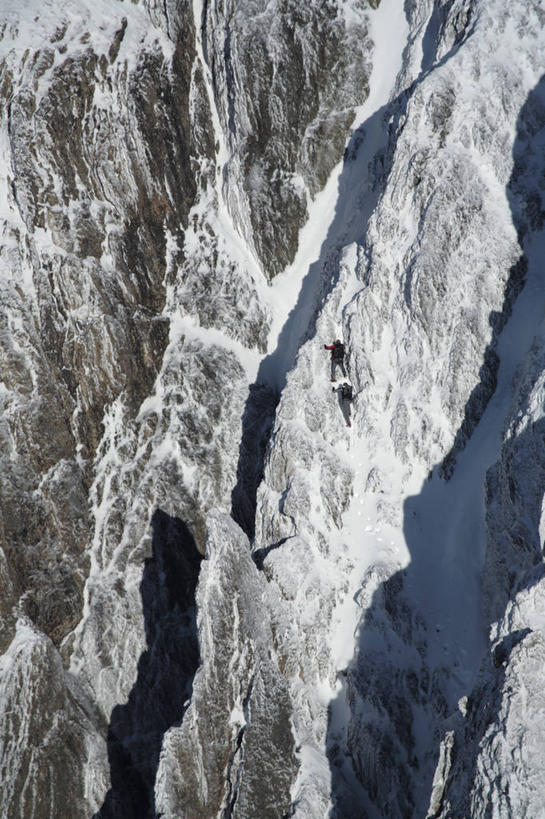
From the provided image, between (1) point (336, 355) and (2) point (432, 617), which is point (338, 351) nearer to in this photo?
(1) point (336, 355)

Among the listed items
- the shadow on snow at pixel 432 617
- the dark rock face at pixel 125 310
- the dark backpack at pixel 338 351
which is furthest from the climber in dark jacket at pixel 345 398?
the dark rock face at pixel 125 310

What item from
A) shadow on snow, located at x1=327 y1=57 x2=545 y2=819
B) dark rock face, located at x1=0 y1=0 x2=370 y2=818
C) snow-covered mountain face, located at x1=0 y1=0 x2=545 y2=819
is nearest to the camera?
shadow on snow, located at x1=327 y1=57 x2=545 y2=819

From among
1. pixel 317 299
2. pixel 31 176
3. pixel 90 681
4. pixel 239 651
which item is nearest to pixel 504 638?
pixel 239 651

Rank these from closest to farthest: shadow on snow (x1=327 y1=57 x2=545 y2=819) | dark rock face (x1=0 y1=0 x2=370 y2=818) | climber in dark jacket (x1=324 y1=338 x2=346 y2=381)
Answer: shadow on snow (x1=327 y1=57 x2=545 y2=819), climber in dark jacket (x1=324 y1=338 x2=346 y2=381), dark rock face (x1=0 y1=0 x2=370 y2=818)

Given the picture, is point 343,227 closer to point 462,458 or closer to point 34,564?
point 462,458

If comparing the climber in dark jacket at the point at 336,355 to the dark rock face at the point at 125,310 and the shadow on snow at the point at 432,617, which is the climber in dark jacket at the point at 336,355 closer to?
the shadow on snow at the point at 432,617

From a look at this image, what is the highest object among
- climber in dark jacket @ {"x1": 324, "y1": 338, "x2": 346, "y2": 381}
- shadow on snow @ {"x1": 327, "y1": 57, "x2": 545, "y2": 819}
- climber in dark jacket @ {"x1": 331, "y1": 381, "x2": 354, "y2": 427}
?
climber in dark jacket @ {"x1": 324, "y1": 338, "x2": 346, "y2": 381}

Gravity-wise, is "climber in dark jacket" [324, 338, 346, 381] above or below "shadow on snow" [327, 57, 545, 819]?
above

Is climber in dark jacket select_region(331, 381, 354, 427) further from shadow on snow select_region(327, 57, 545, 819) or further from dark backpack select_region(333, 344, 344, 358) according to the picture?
shadow on snow select_region(327, 57, 545, 819)

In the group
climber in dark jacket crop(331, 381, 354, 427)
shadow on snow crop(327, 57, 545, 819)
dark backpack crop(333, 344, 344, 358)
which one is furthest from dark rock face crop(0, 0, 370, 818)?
shadow on snow crop(327, 57, 545, 819)
